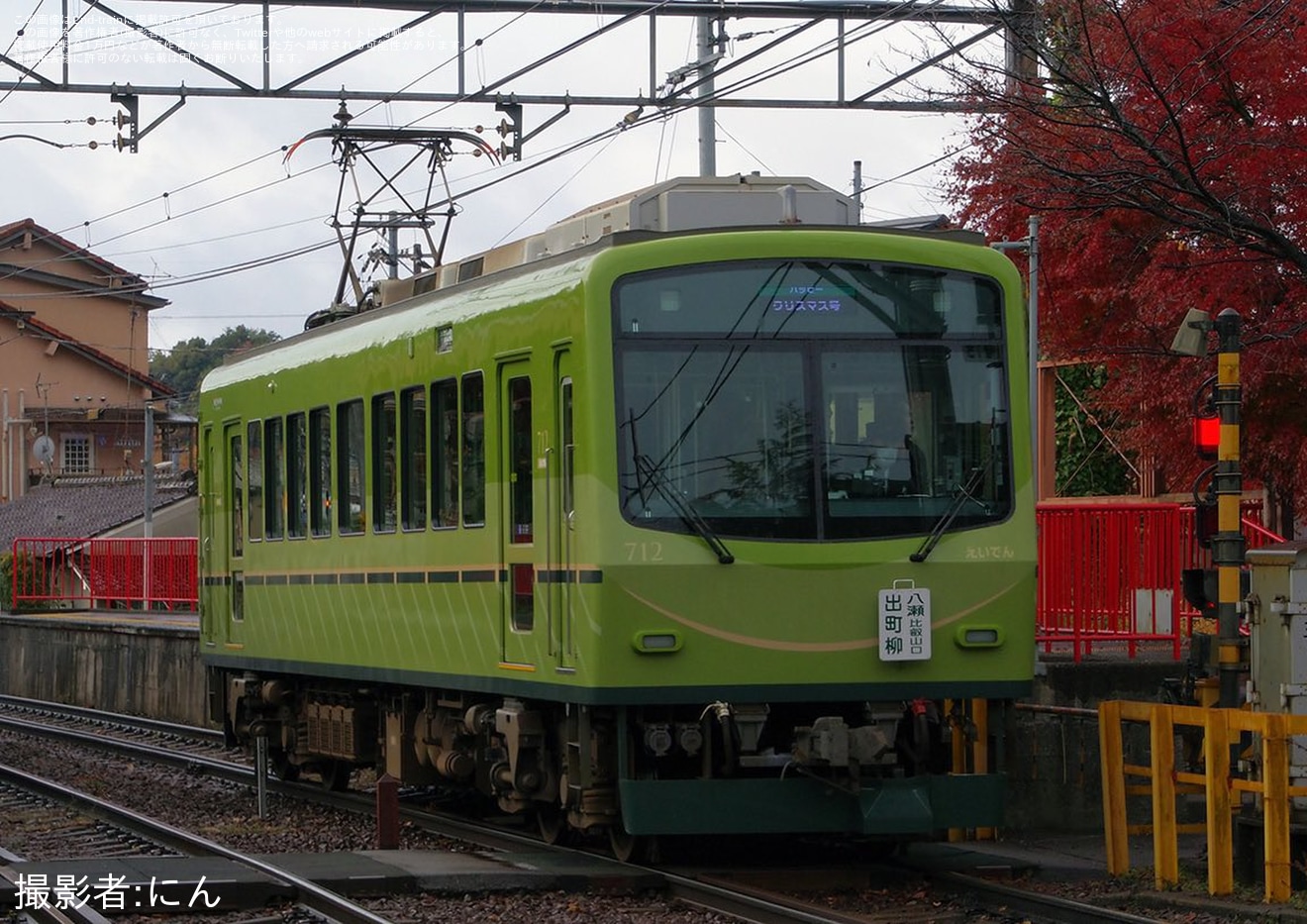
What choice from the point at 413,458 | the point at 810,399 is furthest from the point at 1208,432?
the point at 413,458

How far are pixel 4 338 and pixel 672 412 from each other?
5774cm

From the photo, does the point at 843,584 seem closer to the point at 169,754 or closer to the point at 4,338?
the point at 169,754

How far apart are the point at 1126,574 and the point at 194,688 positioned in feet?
47.8

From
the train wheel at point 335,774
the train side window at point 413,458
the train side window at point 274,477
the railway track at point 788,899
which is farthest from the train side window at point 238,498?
the train side window at point 413,458

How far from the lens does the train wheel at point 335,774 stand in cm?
1773

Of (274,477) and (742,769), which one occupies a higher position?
(274,477)

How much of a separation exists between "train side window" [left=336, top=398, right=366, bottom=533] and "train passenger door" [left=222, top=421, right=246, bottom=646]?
2.62 metres

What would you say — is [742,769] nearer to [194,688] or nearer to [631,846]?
[631,846]

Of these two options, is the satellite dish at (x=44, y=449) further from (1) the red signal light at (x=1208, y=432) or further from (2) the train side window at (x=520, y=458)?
(1) the red signal light at (x=1208, y=432)

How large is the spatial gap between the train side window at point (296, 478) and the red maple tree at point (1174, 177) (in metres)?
5.48

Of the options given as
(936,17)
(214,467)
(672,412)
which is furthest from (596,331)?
(936,17)

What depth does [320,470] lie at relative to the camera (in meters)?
15.9

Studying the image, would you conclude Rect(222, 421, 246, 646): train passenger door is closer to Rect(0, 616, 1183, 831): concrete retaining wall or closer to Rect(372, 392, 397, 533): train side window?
Rect(372, 392, 397, 533): train side window

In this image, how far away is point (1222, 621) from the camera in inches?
479
